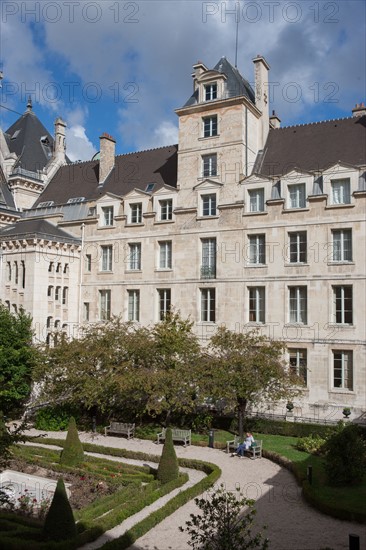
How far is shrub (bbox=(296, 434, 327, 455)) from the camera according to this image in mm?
21734

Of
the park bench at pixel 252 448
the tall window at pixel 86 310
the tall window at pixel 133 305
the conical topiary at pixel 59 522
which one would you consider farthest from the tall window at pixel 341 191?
the conical topiary at pixel 59 522

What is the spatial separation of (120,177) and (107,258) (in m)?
6.85

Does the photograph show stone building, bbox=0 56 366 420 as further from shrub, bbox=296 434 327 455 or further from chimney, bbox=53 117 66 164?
chimney, bbox=53 117 66 164

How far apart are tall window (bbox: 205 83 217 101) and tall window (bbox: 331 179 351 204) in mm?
9738

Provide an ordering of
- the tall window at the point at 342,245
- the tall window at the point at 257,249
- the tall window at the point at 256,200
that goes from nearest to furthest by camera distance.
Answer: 1. the tall window at the point at 342,245
2. the tall window at the point at 257,249
3. the tall window at the point at 256,200

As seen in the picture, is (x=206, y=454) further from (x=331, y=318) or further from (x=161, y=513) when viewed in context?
(x=331, y=318)

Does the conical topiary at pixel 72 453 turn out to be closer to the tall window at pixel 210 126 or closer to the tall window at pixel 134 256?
the tall window at pixel 134 256

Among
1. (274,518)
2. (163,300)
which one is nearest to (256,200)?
(163,300)

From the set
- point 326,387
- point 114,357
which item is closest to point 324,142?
point 326,387

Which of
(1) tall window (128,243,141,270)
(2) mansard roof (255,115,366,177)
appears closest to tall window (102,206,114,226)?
(1) tall window (128,243,141,270)

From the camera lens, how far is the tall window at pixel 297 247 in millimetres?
28281

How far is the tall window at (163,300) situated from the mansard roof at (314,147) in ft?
30.8

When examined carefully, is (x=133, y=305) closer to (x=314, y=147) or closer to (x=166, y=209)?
(x=166, y=209)

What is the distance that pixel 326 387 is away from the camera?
26734 millimetres
